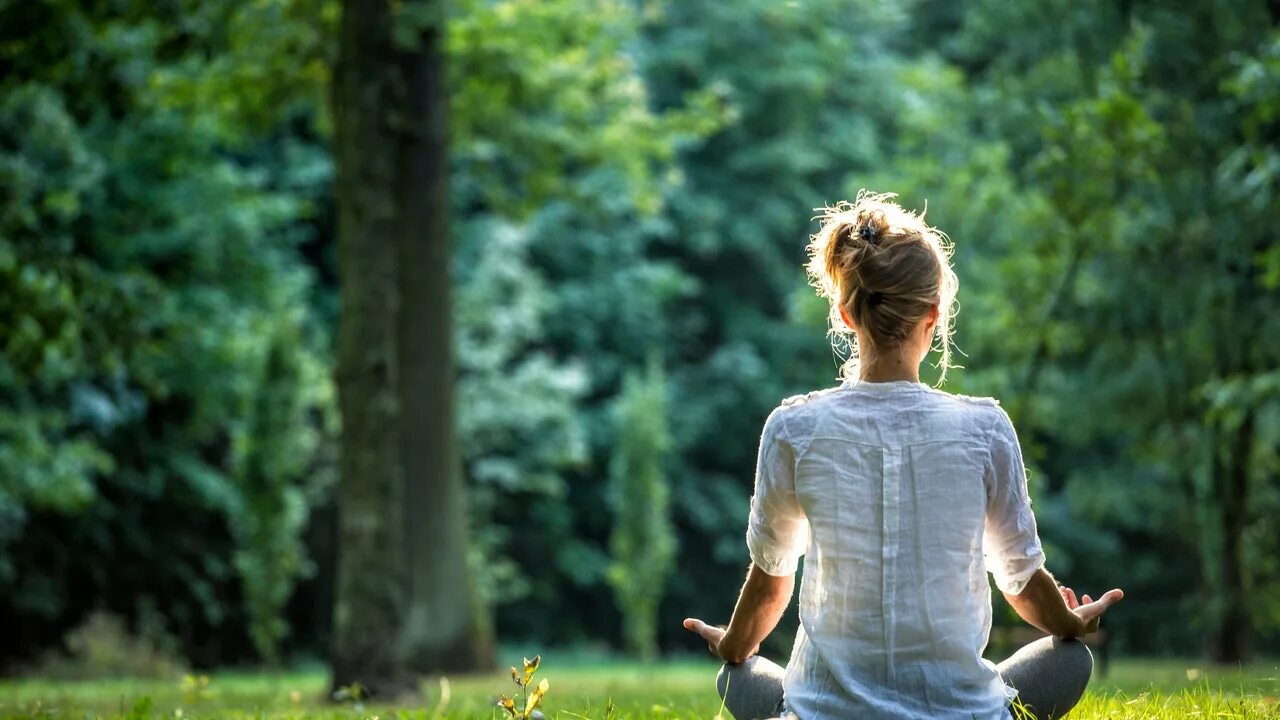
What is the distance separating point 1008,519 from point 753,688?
68 centimetres

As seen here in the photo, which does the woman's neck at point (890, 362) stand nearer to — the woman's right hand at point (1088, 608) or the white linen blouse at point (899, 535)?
the white linen blouse at point (899, 535)

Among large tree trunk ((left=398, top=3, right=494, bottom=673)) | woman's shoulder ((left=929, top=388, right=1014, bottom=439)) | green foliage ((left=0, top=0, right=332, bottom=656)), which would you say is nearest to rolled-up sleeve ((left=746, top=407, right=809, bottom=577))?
woman's shoulder ((left=929, top=388, right=1014, bottom=439))

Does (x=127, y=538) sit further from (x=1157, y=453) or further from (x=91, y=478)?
(x=1157, y=453)

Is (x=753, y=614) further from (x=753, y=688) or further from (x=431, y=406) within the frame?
(x=431, y=406)

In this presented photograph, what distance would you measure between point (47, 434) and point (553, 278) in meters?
11.6

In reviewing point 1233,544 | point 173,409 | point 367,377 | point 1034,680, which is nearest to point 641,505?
point 173,409

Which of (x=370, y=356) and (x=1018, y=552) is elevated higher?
(x=370, y=356)

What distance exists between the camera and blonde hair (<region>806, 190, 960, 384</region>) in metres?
2.99

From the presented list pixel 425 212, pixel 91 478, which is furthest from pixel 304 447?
pixel 425 212

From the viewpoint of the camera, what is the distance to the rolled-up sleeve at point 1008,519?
3020mm

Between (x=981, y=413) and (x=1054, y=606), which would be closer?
(x=981, y=413)

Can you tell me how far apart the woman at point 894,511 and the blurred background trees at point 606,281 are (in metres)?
5.39

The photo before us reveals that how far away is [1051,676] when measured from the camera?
324 cm

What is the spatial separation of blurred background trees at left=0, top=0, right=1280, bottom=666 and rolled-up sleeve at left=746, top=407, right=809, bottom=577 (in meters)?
5.57
